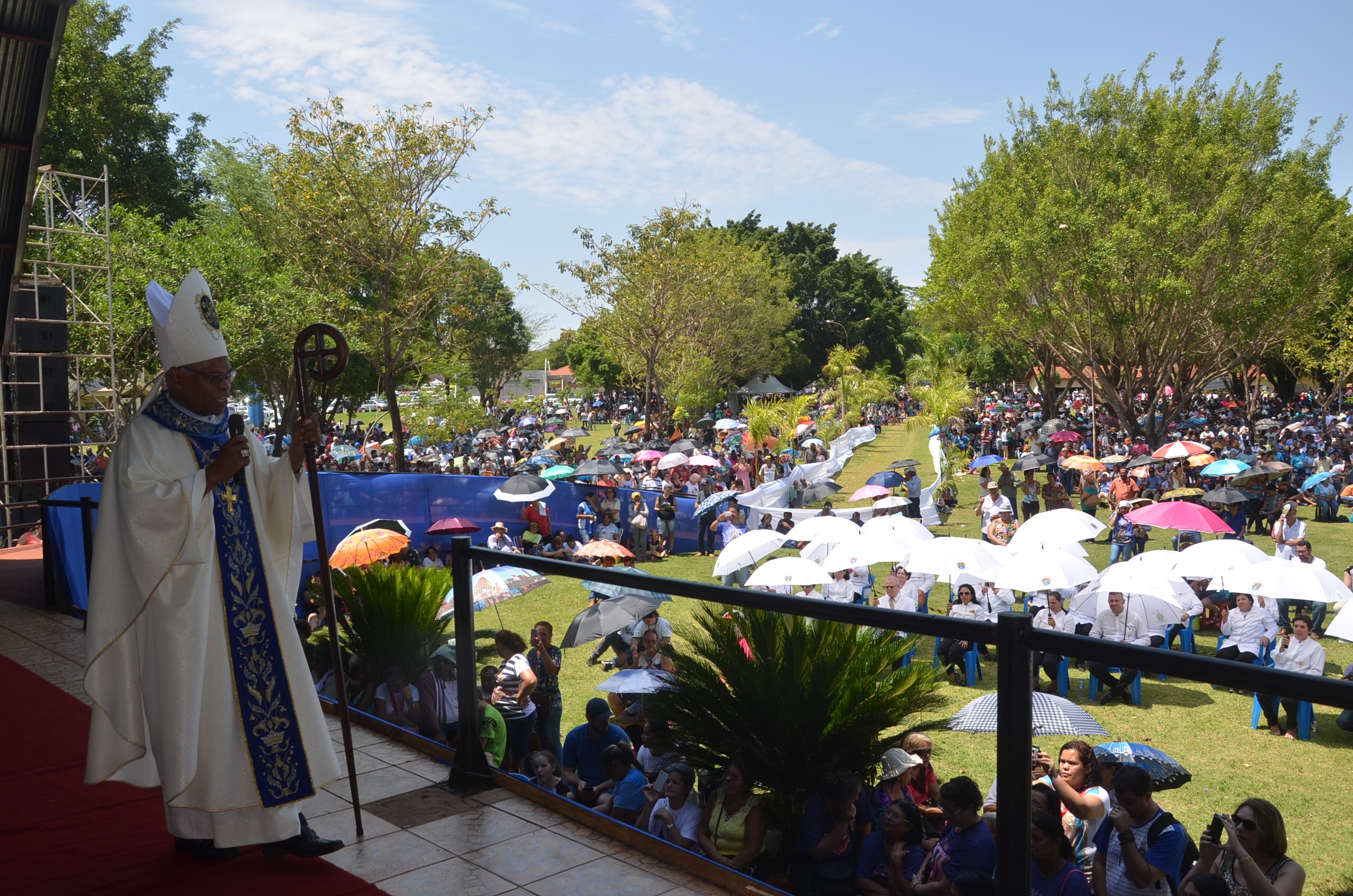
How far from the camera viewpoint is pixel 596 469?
75.7ft

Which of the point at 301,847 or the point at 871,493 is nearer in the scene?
the point at 301,847

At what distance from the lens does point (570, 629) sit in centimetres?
467

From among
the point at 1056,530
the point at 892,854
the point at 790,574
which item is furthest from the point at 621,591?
the point at 1056,530

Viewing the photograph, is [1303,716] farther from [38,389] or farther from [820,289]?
[820,289]

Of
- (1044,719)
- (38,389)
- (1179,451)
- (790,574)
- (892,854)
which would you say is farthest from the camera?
(1179,451)

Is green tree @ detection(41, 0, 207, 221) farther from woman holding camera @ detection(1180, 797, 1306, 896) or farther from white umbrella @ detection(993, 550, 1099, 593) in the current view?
woman holding camera @ detection(1180, 797, 1306, 896)

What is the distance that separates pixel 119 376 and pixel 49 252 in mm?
6934

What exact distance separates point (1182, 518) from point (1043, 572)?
536cm

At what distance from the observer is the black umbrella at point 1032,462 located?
23.5 metres

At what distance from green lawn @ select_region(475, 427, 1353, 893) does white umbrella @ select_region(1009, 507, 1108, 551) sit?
33.5 feet

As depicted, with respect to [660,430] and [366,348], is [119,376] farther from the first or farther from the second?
[660,430]

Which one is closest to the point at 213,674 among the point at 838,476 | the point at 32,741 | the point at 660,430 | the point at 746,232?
the point at 32,741

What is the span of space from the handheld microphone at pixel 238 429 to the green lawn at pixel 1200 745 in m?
1.13

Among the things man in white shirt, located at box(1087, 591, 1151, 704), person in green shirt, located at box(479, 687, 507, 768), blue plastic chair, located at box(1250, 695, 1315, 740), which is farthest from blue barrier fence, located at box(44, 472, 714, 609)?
blue plastic chair, located at box(1250, 695, 1315, 740)
